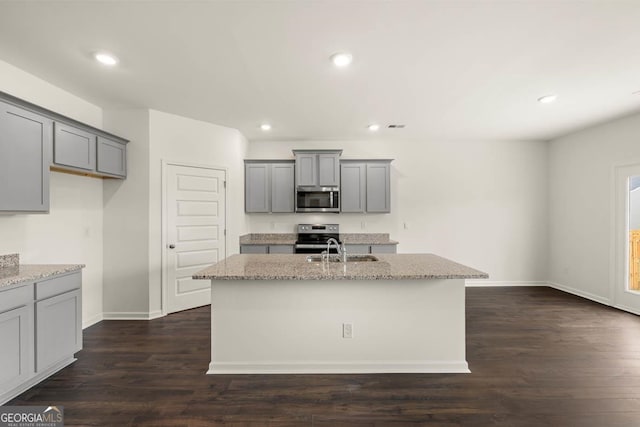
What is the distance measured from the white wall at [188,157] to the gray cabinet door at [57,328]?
1.11 metres

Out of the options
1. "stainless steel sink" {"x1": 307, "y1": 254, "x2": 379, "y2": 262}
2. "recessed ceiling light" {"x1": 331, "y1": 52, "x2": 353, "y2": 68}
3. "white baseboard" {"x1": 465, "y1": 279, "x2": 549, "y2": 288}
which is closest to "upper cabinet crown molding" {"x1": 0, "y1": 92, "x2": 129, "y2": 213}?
"stainless steel sink" {"x1": 307, "y1": 254, "x2": 379, "y2": 262}

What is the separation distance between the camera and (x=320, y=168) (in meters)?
5.05

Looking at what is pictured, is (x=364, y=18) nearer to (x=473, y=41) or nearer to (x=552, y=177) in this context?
(x=473, y=41)

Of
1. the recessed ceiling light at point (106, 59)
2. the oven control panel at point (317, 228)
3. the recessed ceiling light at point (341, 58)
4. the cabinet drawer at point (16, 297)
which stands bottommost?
the cabinet drawer at point (16, 297)

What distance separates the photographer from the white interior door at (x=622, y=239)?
414cm

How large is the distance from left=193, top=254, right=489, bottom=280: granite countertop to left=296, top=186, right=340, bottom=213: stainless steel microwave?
2.16 metres

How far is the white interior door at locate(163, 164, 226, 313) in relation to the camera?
4.01 m

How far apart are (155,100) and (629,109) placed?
5.83 meters

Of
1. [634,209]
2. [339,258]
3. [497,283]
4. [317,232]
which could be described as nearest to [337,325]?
[339,258]

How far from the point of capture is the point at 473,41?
2.25m

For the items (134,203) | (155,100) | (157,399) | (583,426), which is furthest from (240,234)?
(583,426)

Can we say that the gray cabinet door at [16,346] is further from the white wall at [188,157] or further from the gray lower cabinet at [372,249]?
the gray lower cabinet at [372,249]

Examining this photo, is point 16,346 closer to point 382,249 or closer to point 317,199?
point 317,199

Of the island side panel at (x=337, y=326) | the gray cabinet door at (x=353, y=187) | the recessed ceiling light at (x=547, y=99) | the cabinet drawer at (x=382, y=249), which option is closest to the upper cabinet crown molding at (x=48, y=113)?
the island side panel at (x=337, y=326)
